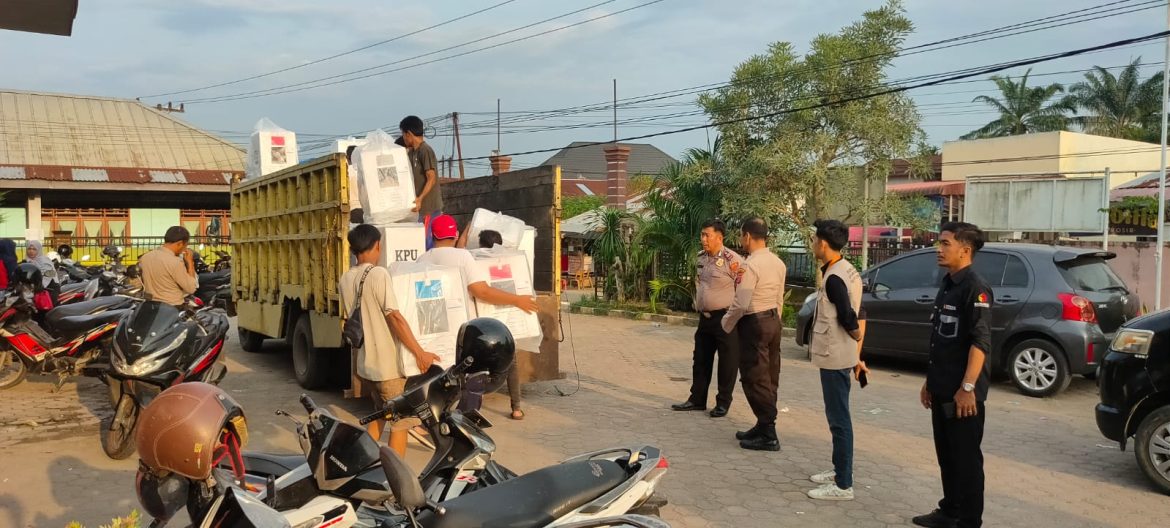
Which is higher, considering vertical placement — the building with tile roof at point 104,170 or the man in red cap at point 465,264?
the building with tile roof at point 104,170

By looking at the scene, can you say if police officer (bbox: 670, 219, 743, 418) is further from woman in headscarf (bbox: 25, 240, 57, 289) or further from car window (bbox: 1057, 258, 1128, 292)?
woman in headscarf (bbox: 25, 240, 57, 289)

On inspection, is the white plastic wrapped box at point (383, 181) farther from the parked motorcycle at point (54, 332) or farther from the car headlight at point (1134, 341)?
the car headlight at point (1134, 341)

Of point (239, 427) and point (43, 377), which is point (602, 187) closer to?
point (43, 377)

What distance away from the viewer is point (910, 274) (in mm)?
10039

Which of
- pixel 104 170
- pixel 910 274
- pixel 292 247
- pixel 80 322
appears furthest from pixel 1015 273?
pixel 104 170

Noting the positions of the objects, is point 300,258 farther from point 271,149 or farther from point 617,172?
point 617,172

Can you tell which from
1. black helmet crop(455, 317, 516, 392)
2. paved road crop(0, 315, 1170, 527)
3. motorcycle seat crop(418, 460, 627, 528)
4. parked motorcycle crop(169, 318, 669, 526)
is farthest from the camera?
paved road crop(0, 315, 1170, 527)

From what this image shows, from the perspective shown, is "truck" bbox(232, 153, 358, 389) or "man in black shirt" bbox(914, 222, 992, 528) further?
"truck" bbox(232, 153, 358, 389)

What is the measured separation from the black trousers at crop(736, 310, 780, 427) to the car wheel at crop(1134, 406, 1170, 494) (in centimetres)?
232

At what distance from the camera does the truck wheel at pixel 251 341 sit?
1146 cm

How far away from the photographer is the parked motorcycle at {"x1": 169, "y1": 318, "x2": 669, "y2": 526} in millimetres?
2533

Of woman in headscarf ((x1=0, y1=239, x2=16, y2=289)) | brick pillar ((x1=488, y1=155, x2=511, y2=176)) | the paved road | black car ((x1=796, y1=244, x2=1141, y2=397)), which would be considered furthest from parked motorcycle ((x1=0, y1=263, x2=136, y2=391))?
brick pillar ((x1=488, y1=155, x2=511, y2=176))

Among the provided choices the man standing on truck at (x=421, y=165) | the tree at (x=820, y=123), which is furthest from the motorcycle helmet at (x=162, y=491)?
the tree at (x=820, y=123)

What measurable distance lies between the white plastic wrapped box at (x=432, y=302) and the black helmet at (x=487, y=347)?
2.76 metres
